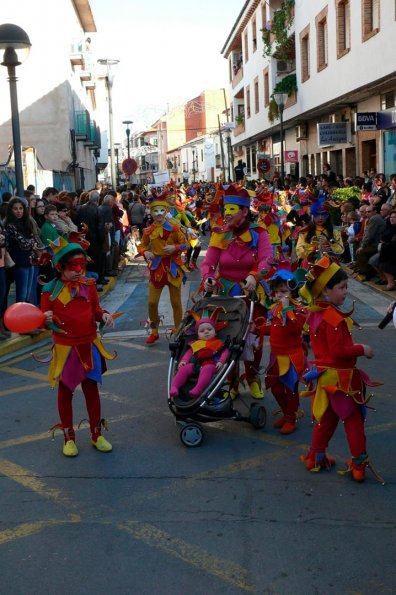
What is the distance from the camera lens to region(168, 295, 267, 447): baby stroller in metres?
5.59

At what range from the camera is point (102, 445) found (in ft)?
18.3

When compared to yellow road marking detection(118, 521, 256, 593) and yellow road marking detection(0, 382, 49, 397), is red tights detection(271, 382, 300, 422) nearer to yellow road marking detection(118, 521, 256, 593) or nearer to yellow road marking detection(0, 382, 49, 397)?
yellow road marking detection(118, 521, 256, 593)

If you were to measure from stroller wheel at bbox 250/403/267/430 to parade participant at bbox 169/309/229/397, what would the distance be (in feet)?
1.67

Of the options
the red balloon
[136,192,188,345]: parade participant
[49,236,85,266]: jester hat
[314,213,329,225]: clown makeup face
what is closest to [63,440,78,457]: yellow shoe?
the red balloon

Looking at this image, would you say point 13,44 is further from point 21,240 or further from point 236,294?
point 236,294

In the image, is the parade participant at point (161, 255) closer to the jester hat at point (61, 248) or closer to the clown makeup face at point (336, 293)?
the jester hat at point (61, 248)

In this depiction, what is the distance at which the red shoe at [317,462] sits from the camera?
197 inches


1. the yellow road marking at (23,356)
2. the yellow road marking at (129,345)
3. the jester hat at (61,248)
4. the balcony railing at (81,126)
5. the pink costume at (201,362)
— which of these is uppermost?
the balcony railing at (81,126)

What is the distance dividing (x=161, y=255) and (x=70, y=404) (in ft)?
12.9

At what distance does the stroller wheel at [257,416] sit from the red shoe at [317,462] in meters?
0.86

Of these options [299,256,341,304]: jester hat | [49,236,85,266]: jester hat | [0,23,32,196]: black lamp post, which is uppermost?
[0,23,32,196]: black lamp post

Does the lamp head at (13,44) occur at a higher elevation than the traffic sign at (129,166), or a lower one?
higher

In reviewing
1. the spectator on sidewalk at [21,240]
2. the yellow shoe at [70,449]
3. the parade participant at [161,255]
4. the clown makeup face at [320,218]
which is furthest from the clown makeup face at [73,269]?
the clown makeup face at [320,218]

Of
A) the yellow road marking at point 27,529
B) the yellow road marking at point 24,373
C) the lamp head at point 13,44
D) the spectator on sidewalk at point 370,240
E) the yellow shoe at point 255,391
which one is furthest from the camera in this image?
the spectator on sidewalk at point 370,240
